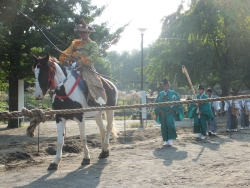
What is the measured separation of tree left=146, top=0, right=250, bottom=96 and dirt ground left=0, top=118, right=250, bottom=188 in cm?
1430

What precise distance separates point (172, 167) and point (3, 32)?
27.5 feet

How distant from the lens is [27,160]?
29.4 feet

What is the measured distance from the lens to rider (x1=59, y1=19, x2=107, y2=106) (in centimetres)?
839

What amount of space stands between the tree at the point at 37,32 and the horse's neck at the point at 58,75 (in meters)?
6.54

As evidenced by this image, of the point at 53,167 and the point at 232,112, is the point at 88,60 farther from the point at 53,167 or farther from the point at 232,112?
the point at 232,112

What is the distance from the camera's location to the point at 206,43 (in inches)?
1033

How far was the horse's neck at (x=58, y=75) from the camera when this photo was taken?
8.02m

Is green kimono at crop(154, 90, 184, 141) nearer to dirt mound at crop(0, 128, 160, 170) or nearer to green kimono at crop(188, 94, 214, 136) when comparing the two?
dirt mound at crop(0, 128, 160, 170)

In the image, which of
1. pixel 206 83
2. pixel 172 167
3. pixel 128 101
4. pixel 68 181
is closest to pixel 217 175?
pixel 172 167

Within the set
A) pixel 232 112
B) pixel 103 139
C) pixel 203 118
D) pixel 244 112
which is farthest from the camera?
pixel 244 112

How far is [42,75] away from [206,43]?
66.6ft

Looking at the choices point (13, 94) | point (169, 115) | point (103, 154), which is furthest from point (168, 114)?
point (13, 94)

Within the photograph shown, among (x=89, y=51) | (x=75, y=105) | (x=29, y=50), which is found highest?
(x=29, y=50)

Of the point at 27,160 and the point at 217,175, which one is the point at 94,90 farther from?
the point at 217,175
